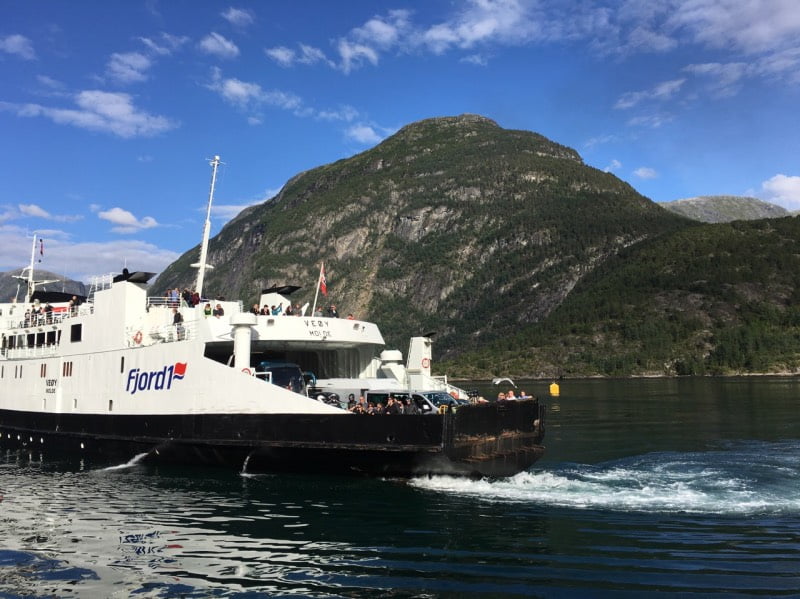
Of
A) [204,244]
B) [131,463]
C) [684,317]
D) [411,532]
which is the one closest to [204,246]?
[204,244]

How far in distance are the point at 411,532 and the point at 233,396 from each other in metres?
9.29

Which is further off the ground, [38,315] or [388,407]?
[38,315]

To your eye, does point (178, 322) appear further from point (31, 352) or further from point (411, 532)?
point (411, 532)

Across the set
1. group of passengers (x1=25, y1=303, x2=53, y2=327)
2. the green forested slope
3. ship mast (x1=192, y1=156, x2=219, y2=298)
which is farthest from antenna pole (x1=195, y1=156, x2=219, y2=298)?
the green forested slope

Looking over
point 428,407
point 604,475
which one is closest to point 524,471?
point 604,475

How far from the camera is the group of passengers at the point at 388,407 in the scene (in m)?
19.1

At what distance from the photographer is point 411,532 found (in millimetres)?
13805

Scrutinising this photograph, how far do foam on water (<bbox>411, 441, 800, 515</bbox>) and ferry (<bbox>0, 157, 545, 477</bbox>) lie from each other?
2.86 feet

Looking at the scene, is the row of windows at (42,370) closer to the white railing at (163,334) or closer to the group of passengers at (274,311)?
the white railing at (163,334)

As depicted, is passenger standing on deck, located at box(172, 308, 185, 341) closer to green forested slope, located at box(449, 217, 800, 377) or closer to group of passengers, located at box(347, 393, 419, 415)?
group of passengers, located at box(347, 393, 419, 415)

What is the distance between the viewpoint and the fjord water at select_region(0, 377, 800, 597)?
10734mm

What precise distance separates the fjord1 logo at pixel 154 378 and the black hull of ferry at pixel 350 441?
1090 mm

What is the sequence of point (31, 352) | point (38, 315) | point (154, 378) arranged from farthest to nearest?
1. point (38, 315)
2. point (31, 352)
3. point (154, 378)

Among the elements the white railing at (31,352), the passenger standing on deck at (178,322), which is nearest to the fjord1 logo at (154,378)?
the passenger standing on deck at (178,322)
